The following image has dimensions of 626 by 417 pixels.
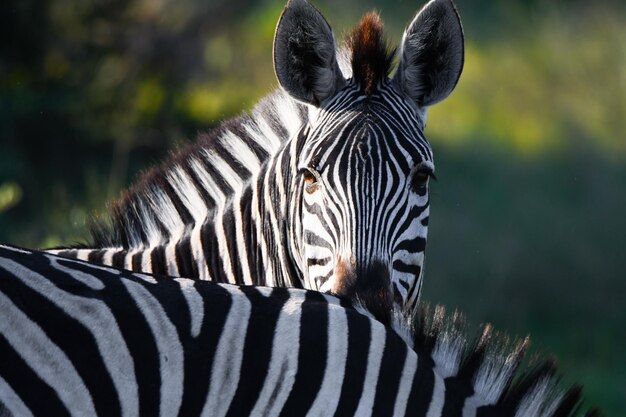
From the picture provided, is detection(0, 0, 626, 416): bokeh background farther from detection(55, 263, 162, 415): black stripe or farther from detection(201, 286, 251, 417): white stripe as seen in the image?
detection(201, 286, 251, 417): white stripe

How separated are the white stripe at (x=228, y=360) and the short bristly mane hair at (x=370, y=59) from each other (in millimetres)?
1876

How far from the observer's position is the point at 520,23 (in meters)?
17.0

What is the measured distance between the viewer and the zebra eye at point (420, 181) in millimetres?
4145

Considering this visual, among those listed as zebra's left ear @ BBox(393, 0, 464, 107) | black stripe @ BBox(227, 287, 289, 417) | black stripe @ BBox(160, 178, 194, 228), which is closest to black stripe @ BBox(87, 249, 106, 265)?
black stripe @ BBox(160, 178, 194, 228)

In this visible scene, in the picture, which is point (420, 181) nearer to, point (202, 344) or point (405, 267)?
point (405, 267)

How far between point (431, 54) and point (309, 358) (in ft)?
7.56

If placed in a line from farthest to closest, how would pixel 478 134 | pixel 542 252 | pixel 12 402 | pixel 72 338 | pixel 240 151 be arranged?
pixel 478 134 → pixel 542 252 → pixel 240 151 → pixel 72 338 → pixel 12 402

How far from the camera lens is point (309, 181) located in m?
4.14

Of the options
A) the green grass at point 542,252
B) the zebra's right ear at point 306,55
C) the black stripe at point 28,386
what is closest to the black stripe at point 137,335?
the black stripe at point 28,386

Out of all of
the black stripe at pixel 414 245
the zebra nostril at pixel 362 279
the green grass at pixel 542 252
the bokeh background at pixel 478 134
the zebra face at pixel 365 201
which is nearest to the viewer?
the zebra nostril at pixel 362 279

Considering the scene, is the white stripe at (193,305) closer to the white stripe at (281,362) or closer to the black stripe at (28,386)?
the white stripe at (281,362)

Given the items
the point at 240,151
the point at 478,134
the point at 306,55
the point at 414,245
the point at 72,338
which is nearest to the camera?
the point at 72,338

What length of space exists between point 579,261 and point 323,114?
9.82 meters

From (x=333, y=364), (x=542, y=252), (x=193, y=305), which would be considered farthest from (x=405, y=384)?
(x=542, y=252)
